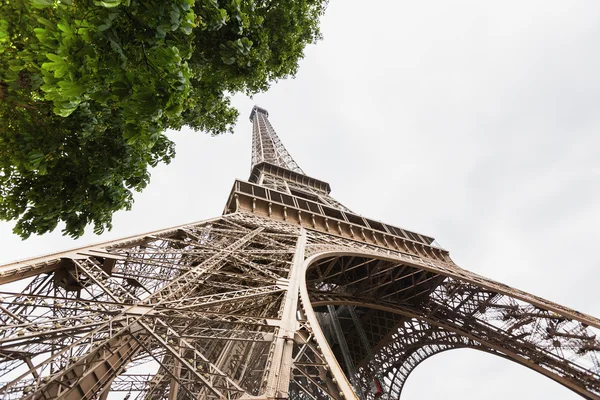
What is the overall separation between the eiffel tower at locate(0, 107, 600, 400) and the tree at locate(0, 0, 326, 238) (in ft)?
5.59

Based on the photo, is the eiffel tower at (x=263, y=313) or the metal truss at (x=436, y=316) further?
the metal truss at (x=436, y=316)

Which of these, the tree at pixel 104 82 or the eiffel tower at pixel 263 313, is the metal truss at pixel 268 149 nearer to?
the eiffel tower at pixel 263 313

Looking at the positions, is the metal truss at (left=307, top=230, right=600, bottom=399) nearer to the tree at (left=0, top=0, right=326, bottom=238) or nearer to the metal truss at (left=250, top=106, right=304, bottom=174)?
the tree at (left=0, top=0, right=326, bottom=238)

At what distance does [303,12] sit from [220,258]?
6597 millimetres

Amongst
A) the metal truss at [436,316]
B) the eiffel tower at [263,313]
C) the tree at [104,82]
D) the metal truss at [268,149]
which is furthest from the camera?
the metal truss at [268,149]

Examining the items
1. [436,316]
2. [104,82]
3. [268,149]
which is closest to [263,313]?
[104,82]

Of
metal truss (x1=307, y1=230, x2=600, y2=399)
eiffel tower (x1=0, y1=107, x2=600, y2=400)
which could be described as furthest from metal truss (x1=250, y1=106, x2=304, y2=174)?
metal truss (x1=307, y1=230, x2=600, y2=399)

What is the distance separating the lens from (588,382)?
45.6ft

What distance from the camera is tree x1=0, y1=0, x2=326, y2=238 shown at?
329cm

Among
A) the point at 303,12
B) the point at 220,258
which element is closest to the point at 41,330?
the point at 220,258

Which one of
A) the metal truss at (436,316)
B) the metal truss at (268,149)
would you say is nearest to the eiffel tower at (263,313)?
the metal truss at (436,316)

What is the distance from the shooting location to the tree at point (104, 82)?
3.29 m

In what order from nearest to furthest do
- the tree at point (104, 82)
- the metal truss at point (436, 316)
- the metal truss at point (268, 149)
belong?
the tree at point (104, 82) → the metal truss at point (436, 316) → the metal truss at point (268, 149)

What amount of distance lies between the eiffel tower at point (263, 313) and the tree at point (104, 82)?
5.59 ft
